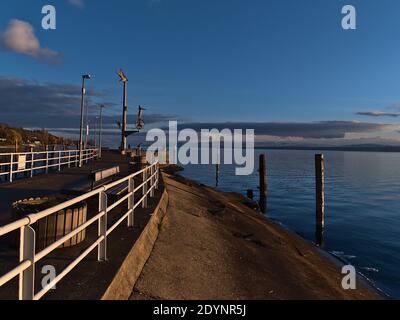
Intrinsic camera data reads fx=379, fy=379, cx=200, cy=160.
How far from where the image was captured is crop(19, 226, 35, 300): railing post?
3.13m

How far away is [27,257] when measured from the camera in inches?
125

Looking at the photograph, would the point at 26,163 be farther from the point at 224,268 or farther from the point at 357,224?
the point at 357,224

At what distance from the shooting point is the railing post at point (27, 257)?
3129 mm

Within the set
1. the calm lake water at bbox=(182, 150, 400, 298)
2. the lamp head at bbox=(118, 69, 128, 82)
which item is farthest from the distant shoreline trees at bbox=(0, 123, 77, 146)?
the calm lake water at bbox=(182, 150, 400, 298)

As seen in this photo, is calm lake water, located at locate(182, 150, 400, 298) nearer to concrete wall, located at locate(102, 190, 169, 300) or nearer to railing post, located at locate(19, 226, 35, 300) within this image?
concrete wall, located at locate(102, 190, 169, 300)

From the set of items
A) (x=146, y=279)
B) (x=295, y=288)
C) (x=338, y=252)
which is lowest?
(x=338, y=252)

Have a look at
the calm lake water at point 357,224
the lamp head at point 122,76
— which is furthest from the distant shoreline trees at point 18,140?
the calm lake water at point 357,224

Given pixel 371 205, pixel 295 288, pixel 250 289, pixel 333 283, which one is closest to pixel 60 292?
pixel 250 289

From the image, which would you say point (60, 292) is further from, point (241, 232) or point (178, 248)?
point (241, 232)

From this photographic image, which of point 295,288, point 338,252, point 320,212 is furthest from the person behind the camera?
point 320,212

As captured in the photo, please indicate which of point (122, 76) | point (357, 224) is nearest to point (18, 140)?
point (122, 76)

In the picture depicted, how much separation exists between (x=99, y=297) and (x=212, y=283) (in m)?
3.06

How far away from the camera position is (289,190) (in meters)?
44.4

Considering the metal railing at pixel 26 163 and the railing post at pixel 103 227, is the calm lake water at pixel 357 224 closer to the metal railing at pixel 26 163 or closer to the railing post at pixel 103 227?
the railing post at pixel 103 227
